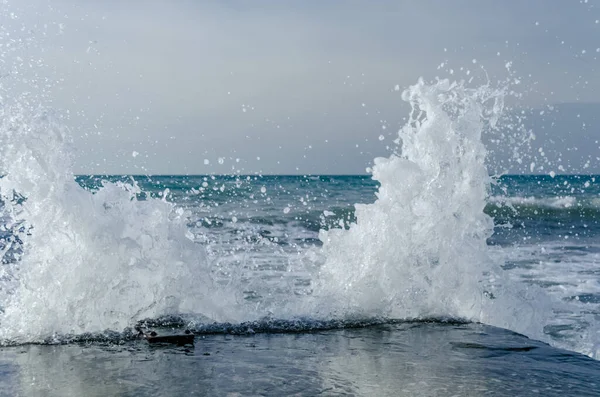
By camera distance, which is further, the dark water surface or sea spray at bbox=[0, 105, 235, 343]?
sea spray at bbox=[0, 105, 235, 343]

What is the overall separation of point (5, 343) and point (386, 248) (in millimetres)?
3544

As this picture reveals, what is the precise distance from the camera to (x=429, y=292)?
19.6ft

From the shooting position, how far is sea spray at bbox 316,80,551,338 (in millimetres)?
5914

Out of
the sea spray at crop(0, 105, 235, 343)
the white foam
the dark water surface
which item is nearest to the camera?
A: the dark water surface

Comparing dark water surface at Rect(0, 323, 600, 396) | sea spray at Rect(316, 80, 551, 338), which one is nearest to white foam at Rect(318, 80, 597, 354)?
sea spray at Rect(316, 80, 551, 338)

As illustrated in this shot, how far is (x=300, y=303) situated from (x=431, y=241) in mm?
1532

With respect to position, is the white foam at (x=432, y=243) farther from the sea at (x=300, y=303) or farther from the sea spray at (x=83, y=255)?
the sea spray at (x=83, y=255)

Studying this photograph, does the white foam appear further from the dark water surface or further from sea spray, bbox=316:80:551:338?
the dark water surface

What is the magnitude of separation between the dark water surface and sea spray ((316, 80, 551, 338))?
3.15 feet

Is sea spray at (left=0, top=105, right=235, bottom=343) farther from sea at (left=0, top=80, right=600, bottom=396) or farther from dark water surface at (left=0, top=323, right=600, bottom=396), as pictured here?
dark water surface at (left=0, top=323, right=600, bottom=396)

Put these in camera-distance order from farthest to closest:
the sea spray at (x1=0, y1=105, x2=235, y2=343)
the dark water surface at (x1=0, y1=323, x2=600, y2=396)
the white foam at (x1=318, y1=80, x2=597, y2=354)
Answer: the white foam at (x1=318, y1=80, x2=597, y2=354) < the sea spray at (x1=0, y1=105, x2=235, y2=343) < the dark water surface at (x1=0, y1=323, x2=600, y2=396)

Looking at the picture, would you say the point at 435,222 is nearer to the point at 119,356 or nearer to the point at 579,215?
the point at 119,356

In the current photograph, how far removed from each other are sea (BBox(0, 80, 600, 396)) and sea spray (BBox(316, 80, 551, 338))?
0.02m

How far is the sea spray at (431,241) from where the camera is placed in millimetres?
5914
